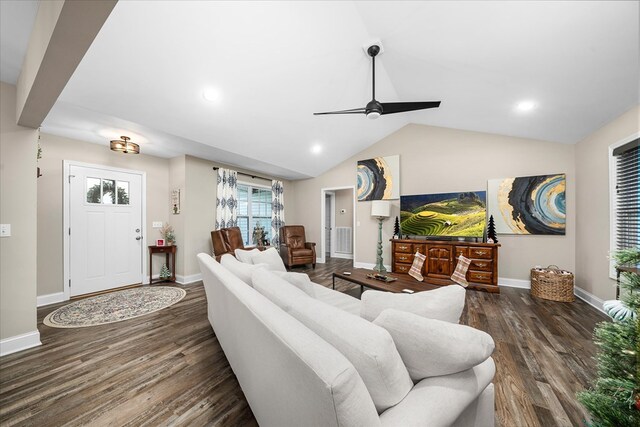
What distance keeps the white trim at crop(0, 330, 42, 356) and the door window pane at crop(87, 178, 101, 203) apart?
2.22 meters

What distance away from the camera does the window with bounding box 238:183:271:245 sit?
18.7ft

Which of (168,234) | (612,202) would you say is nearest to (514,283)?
(612,202)

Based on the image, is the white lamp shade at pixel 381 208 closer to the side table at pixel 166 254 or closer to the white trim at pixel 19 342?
the side table at pixel 166 254

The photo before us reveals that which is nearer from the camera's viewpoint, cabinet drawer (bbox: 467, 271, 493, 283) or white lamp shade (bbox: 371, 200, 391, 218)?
cabinet drawer (bbox: 467, 271, 493, 283)

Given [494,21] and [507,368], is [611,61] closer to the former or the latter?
[494,21]

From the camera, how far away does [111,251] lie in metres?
3.89

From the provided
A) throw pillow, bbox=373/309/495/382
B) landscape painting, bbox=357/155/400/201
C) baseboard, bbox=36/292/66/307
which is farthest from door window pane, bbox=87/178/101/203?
landscape painting, bbox=357/155/400/201

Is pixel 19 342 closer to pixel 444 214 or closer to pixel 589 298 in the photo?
pixel 444 214

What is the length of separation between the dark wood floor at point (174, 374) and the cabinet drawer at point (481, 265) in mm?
1106

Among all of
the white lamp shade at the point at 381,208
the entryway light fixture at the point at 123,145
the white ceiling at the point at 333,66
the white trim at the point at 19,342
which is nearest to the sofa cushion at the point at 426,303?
the white ceiling at the point at 333,66

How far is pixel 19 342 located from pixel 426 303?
11.8 feet

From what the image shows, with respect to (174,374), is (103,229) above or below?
above

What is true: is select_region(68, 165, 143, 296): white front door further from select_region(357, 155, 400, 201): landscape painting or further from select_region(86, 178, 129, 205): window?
select_region(357, 155, 400, 201): landscape painting

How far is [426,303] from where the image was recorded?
1.09 meters
